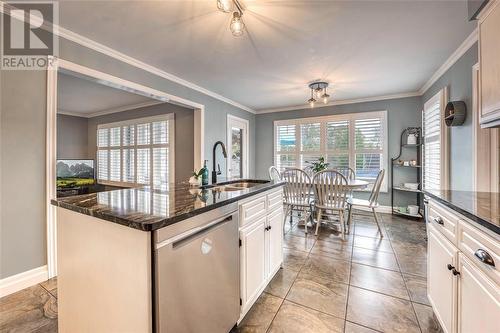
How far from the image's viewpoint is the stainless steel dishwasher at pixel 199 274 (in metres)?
0.95

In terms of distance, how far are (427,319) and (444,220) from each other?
0.84m

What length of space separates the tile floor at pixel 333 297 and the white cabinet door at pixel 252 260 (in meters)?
0.18

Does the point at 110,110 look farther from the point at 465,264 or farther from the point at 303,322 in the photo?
the point at 465,264

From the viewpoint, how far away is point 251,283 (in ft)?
5.53

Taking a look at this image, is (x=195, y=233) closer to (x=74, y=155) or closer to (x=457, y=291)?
(x=457, y=291)

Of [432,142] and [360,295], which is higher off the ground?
[432,142]

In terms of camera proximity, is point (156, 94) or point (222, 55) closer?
point (222, 55)

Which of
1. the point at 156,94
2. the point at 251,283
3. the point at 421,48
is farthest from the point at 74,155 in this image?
the point at 421,48

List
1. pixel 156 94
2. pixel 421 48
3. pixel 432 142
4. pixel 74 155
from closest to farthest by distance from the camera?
1. pixel 421 48
2. pixel 156 94
3. pixel 432 142
4. pixel 74 155

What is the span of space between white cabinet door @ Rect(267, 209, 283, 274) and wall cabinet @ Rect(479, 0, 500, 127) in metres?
1.68

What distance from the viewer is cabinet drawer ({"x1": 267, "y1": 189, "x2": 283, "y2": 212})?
1990 mm

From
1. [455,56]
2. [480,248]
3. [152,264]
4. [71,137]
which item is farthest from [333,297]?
[71,137]

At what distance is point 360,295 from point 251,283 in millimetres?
998

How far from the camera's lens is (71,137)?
610 centimetres
